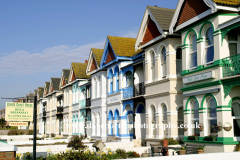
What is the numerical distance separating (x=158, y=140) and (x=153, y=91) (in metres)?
3.33

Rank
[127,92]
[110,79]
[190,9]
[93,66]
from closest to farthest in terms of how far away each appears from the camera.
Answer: [190,9], [127,92], [110,79], [93,66]

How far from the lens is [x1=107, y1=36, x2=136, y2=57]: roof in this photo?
95.6 feet

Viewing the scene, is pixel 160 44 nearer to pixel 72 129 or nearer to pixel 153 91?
pixel 153 91

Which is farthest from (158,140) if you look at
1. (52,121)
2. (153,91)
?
(52,121)

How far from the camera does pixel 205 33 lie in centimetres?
1773

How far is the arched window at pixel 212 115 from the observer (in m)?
17.0

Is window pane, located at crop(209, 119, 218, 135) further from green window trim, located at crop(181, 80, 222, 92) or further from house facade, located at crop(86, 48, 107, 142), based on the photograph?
house facade, located at crop(86, 48, 107, 142)

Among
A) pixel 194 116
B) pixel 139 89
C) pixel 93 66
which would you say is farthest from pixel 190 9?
pixel 93 66

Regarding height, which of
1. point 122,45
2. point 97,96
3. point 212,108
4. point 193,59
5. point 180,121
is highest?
point 122,45

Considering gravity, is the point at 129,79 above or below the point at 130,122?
above

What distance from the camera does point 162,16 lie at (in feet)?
73.3

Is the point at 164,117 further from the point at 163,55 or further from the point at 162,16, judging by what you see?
the point at 162,16

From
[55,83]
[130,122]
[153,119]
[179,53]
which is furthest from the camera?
[55,83]

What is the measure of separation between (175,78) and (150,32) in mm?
4399
